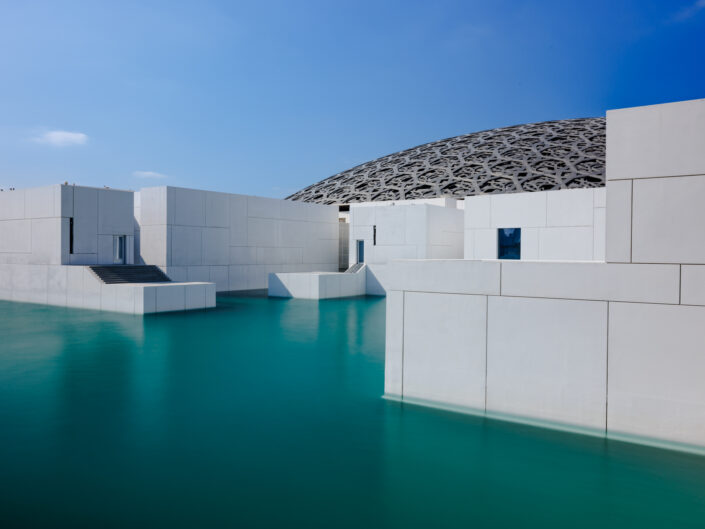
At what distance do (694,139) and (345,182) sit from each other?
43.2 metres

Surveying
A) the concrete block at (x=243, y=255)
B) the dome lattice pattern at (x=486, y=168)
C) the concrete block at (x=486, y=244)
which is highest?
the dome lattice pattern at (x=486, y=168)

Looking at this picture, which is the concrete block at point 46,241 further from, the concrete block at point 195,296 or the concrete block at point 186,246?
the concrete block at point 195,296

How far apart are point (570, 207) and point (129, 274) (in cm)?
1781

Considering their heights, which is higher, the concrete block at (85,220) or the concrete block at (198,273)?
the concrete block at (85,220)

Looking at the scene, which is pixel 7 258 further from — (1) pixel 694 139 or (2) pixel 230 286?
(1) pixel 694 139

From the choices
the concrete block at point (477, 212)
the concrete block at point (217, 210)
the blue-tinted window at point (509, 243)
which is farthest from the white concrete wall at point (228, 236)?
the blue-tinted window at point (509, 243)

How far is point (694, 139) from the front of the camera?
601cm

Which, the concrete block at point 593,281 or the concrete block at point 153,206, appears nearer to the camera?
the concrete block at point 593,281

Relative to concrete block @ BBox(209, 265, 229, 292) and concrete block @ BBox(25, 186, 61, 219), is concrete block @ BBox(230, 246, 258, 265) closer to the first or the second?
concrete block @ BBox(209, 265, 229, 292)

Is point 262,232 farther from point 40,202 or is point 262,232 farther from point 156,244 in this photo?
point 40,202

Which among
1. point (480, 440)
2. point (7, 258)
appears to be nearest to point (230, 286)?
point (7, 258)

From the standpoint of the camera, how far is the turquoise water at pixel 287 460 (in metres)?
4.48

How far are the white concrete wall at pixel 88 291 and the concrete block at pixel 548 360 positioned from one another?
13.0 m

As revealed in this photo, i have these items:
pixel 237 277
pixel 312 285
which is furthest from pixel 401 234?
pixel 237 277
